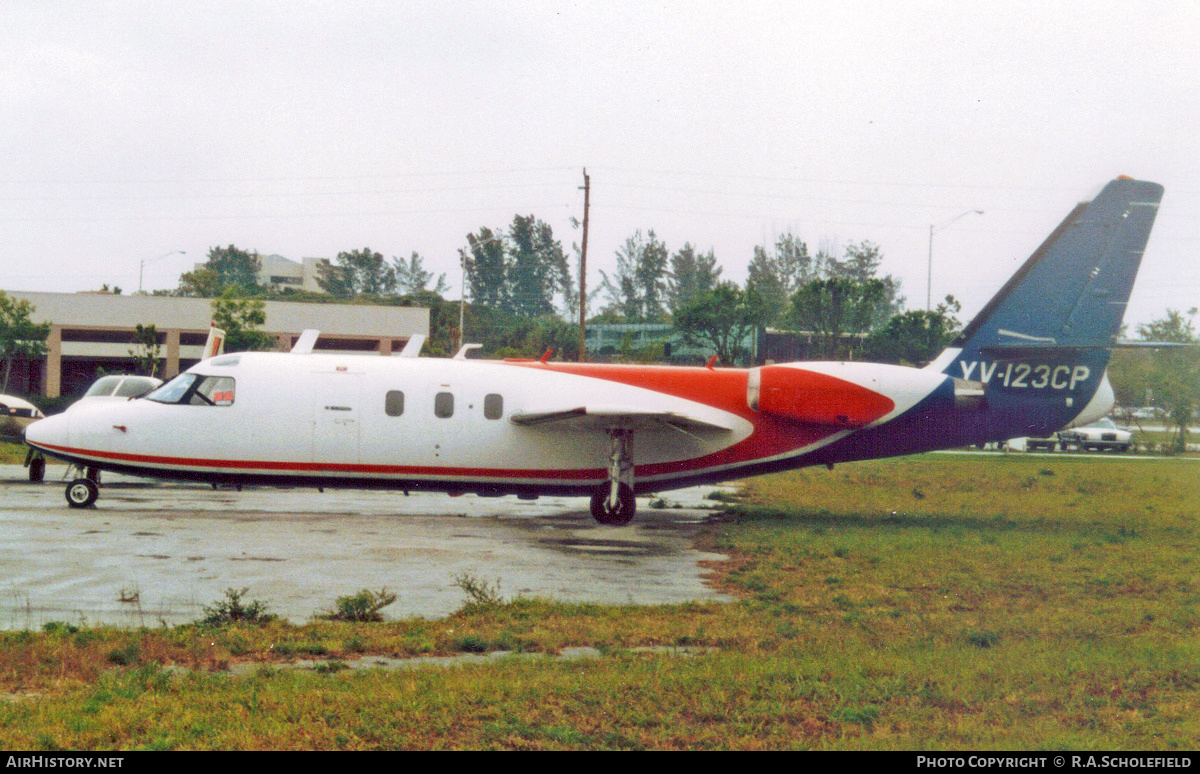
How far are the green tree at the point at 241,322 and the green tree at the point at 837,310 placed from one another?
30.4 meters

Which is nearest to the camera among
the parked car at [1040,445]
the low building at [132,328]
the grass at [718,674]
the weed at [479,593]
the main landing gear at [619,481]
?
the grass at [718,674]

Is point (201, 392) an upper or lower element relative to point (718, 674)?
upper

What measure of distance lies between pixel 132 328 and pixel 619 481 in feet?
173

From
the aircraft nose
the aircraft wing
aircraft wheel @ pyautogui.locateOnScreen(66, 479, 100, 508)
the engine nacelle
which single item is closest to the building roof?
the aircraft nose

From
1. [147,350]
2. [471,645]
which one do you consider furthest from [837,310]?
[147,350]

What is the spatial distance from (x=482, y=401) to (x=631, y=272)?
53.9 meters

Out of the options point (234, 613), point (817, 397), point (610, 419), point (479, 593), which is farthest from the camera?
point (817, 397)

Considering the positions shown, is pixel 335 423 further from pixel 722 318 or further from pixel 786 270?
pixel 786 270

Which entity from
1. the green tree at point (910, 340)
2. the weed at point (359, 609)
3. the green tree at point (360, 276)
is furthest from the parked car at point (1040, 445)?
the green tree at point (360, 276)

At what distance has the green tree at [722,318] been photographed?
120ft

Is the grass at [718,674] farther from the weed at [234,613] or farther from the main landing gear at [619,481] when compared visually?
the main landing gear at [619,481]

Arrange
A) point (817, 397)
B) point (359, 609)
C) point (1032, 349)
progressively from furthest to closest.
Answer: point (1032, 349), point (817, 397), point (359, 609)

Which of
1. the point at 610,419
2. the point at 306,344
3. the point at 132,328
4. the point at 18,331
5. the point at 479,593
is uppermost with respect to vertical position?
the point at 132,328

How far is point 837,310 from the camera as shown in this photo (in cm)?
3912
